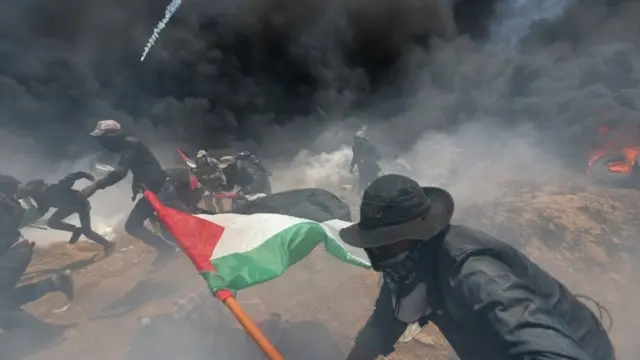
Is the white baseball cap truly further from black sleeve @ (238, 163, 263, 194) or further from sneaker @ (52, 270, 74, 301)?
black sleeve @ (238, 163, 263, 194)

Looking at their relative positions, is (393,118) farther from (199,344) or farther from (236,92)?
(199,344)

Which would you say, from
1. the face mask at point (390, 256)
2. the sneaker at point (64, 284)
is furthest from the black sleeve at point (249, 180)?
the face mask at point (390, 256)

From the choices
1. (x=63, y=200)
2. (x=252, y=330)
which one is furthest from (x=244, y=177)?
(x=252, y=330)

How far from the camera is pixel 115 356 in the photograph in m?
4.95

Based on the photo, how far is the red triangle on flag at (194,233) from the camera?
13.0 ft

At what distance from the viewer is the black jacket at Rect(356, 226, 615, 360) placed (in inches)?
72.6

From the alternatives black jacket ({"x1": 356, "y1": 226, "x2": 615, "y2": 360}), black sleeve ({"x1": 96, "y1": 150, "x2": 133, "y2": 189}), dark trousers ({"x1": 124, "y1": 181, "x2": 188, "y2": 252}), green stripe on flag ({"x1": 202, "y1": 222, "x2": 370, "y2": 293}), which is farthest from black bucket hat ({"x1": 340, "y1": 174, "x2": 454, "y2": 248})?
black sleeve ({"x1": 96, "y1": 150, "x2": 133, "y2": 189})

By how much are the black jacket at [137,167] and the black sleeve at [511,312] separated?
5.64 metres

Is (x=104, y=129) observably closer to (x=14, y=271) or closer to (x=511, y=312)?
(x=14, y=271)

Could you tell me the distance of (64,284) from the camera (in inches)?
227

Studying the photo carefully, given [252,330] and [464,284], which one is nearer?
[464,284]

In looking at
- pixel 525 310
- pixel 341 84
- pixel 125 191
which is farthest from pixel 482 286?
pixel 341 84

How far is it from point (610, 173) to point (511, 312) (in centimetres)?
939

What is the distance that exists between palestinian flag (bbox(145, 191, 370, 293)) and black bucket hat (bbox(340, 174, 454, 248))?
1877mm
